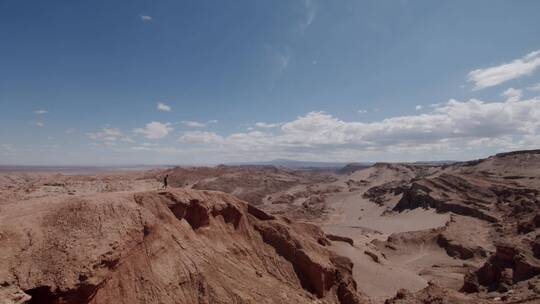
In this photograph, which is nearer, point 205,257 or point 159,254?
point 159,254

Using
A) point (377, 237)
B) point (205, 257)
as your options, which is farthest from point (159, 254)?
point (377, 237)

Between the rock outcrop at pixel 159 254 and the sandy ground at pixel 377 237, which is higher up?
the rock outcrop at pixel 159 254

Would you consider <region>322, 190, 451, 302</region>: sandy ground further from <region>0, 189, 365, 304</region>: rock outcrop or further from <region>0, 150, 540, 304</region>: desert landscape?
<region>0, 189, 365, 304</region>: rock outcrop

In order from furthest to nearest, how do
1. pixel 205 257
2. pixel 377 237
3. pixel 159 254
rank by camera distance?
1. pixel 377 237
2. pixel 205 257
3. pixel 159 254

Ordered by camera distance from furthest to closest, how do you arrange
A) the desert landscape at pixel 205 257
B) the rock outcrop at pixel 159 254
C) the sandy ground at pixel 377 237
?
the sandy ground at pixel 377 237
the desert landscape at pixel 205 257
the rock outcrop at pixel 159 254

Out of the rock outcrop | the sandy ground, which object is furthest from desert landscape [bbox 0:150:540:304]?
the sandy ground

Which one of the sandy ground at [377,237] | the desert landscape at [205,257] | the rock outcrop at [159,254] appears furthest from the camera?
the sandy ground at [377,237]

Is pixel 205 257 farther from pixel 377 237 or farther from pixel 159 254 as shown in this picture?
pixel 377 237

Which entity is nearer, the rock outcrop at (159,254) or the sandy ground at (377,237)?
the rock outcrop at (159,254)

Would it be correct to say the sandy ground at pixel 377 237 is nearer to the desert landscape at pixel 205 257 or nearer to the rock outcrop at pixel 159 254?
the desert landscape at pixel 205 257

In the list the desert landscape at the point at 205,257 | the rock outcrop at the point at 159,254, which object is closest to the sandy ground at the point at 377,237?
the desert landscape at the point at 205,257

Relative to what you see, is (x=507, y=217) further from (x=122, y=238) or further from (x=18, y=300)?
(x=18, y=300)
